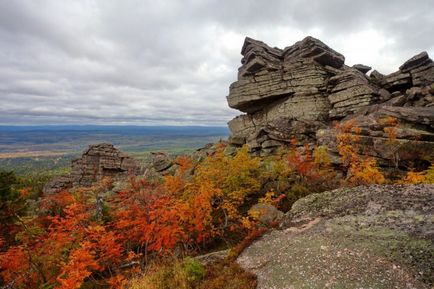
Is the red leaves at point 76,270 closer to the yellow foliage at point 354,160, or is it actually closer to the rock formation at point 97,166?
the yellow foliage at point 354,160

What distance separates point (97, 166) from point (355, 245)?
73413mm

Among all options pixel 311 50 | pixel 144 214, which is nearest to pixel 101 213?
pixel 144 214

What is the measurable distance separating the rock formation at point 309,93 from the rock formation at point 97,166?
1334 inches

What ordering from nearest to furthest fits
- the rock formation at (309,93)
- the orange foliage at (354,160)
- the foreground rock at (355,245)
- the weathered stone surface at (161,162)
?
the foreground rock at (355,245)
the orange foliage at (354,160)
the rock formation at (309,93)
the weathered stone surface at (161,162)

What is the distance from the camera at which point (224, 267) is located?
13117 millimetres

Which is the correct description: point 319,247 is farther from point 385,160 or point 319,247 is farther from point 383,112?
point 383,112

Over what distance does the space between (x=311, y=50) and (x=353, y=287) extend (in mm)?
47401

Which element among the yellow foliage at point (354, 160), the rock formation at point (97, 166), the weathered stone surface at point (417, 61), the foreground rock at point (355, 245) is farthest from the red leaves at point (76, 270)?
the rock formation at point (97, 166)

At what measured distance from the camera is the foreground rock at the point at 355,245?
9.84m

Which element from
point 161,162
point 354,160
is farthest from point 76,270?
point 161,162

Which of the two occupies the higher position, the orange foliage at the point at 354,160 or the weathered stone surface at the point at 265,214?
the orange foliage at the point at 354,160

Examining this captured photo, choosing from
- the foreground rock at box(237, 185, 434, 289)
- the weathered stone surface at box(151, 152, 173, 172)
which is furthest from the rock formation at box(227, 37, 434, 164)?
the foreground rock at box(237, 185, 434, 289)

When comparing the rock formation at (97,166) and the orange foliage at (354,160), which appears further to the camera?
the rock formation at (97,166)

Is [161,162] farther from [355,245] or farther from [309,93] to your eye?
[355,245]
